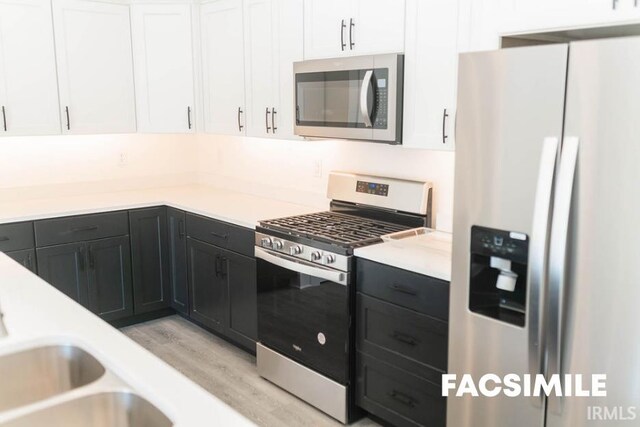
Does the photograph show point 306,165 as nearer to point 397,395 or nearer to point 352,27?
point 352,27

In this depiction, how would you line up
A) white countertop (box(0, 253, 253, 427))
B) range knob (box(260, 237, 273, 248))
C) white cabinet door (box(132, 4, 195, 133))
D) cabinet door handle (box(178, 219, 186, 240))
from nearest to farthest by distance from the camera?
white countertop (box(0, 253, 253, 427)), range knob (box(260, 237, 273, 248)), cabinet door handle (box(178, 219, 186, 240)), white cabinet door (box(132, 4, 195, 133))

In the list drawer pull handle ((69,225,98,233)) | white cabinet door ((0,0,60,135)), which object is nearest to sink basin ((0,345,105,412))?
drawer pull handle ((69,225,98,233))

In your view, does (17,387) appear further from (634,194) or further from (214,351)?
(214,351)

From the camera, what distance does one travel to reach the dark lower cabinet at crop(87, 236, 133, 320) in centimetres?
403

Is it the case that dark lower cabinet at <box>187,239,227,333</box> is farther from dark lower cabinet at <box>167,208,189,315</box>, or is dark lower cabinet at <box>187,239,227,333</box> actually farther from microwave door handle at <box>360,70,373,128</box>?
microwave door handle at <box>360,70,373,128</box>

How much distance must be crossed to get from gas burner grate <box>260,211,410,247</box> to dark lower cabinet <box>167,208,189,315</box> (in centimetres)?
106

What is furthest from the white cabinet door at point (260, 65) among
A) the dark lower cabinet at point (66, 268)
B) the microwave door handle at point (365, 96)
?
the dark lower cabinet at point (66, 268)

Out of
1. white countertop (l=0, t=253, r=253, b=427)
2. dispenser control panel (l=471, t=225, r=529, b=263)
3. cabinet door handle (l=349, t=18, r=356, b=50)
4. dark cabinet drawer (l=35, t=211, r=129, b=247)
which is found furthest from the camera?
dark cabinet drawer (l=35, t=211, r=129, b=247)

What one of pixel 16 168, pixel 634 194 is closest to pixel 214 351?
pixel 16 168

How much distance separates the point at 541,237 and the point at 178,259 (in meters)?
2.98

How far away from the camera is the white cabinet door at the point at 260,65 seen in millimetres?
3646

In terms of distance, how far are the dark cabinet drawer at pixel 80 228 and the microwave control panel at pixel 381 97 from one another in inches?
81.2

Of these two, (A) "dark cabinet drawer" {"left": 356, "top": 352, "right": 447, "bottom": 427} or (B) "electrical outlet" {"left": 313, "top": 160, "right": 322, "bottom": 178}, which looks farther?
(B) "electrical outlet" {"left": 313, "top": 160, "right": 322, "bottom": 178}

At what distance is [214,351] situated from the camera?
12.8ft
